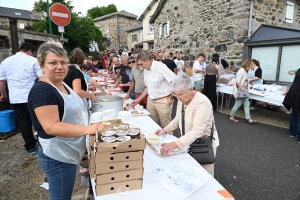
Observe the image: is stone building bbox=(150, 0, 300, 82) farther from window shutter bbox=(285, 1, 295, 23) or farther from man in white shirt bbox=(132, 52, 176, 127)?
man in white shirt bbox=(132, 52, 176, 127)

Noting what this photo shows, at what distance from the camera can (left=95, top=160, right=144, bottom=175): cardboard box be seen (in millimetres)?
1318

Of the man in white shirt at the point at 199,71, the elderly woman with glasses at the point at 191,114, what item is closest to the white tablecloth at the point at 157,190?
the elderly woman with glasses at the point at 191,114

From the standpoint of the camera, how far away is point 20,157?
11.6 ft

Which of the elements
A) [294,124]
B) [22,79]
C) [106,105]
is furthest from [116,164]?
[294,124]

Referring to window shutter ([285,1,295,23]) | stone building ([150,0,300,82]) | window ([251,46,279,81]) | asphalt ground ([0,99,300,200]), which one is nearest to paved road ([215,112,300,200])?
asphalt ground ([0,99,300,200])

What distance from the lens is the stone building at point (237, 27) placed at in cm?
741

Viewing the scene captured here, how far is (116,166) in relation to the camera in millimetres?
1348

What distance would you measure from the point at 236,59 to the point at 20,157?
26.0ft

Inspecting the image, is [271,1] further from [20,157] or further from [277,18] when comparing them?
[20,157]

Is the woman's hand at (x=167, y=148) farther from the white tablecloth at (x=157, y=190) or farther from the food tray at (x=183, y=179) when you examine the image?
the food tray at (x=183, y=179)

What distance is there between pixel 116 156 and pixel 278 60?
25.5 feet

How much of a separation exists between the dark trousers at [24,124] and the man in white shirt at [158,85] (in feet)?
7.07

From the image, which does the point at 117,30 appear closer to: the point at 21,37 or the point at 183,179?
the point at 21,37

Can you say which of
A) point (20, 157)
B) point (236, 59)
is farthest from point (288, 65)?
point (20, 157)
